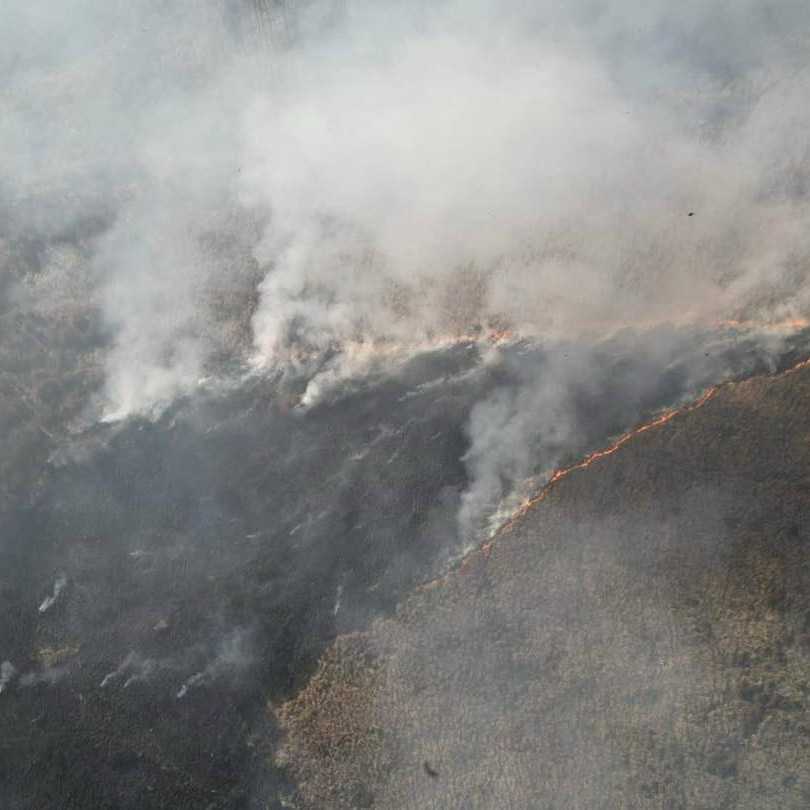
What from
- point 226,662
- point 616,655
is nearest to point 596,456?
point 616,655

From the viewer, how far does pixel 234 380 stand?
1163 inches

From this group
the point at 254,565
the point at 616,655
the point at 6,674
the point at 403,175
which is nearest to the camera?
the point at 616,655

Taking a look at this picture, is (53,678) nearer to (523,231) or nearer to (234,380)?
(234,380)

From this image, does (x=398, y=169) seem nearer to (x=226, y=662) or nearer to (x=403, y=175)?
(x=403, y=175)

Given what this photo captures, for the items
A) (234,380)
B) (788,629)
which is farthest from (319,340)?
(788,629)

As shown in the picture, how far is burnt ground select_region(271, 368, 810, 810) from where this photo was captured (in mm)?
21203

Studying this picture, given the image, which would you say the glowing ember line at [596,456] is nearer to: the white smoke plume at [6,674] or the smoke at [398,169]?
the smoke at [398,169]

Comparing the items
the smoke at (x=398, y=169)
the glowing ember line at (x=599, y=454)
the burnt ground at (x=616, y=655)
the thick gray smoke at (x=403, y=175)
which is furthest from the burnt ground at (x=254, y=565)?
the smoke at (x=398, y=169)

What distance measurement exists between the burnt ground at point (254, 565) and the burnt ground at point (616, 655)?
0.51ft

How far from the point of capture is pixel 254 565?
26.1 m

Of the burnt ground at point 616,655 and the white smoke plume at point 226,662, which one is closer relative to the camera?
the burnt ground at point 616,655

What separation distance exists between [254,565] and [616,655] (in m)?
11.0

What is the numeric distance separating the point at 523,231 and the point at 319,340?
7660 millimetres

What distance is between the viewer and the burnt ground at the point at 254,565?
949 inches
